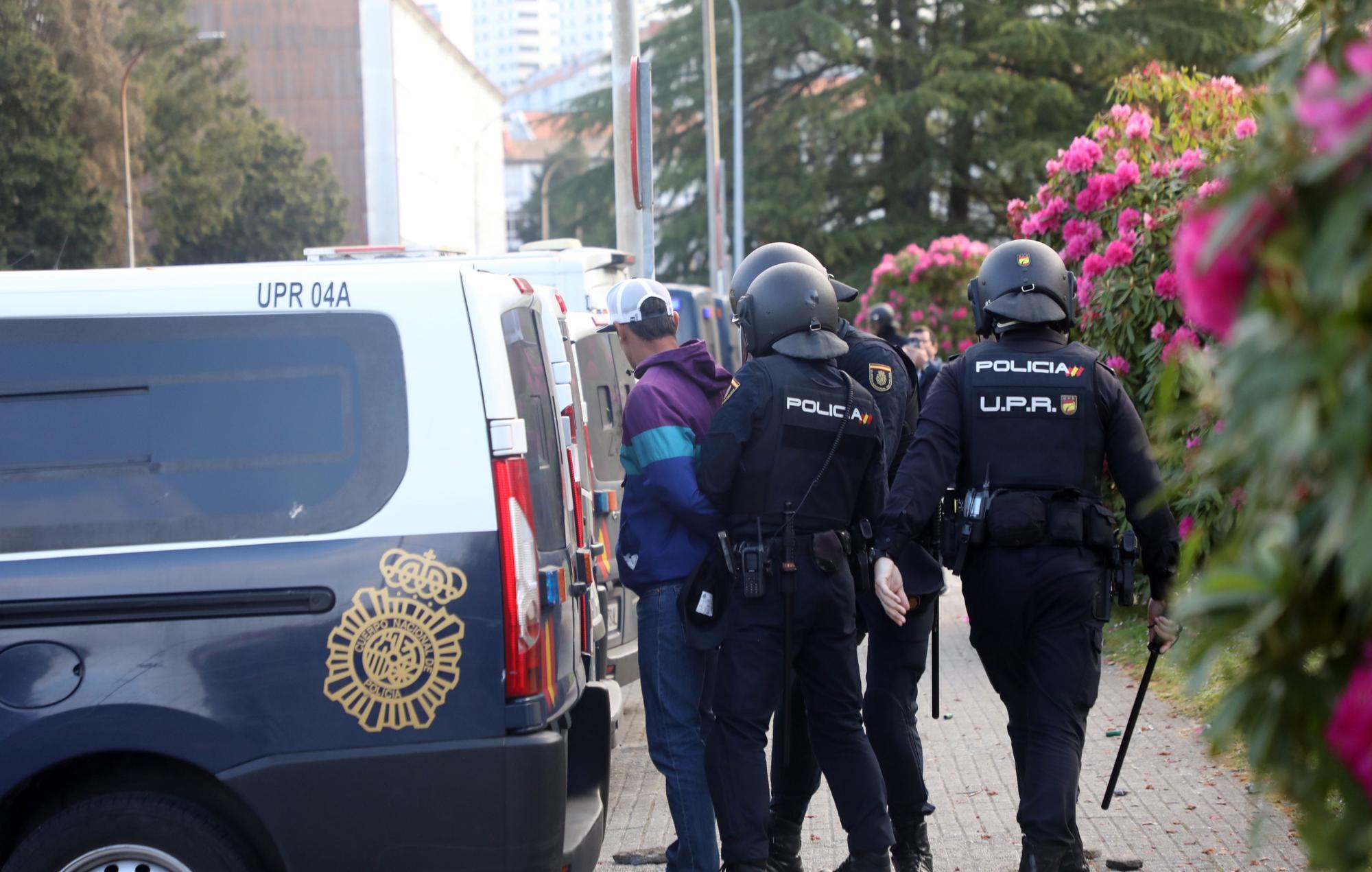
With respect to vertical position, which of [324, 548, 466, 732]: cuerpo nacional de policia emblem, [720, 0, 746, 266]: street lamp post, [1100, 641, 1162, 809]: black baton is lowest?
[1100, 641, 1162, 809]: black baton

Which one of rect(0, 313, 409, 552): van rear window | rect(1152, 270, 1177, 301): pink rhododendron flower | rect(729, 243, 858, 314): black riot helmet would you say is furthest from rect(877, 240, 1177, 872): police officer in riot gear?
rect(1152, 270, 1177, 301): pink rhododendron flower

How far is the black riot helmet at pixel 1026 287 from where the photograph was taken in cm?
456

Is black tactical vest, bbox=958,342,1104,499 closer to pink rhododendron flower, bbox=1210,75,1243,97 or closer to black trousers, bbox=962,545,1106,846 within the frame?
black trousers, bbox=962,545,1106,846

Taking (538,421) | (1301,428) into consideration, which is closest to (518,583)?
(538,421)

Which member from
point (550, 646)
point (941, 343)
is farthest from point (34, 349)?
point (941, 343)

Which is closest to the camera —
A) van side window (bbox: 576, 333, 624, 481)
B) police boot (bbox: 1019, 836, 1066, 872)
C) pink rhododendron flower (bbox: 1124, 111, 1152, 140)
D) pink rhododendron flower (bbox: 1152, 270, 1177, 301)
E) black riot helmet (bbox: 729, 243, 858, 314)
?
police boot (bbox: 1019, 836, 1066, 872)

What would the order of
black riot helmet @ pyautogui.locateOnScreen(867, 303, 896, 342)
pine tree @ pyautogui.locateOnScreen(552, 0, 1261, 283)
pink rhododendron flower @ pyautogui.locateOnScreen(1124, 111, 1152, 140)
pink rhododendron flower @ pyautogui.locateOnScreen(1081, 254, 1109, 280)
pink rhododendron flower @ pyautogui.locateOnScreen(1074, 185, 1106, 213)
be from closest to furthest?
pink rhododendron flower @ pyautogui.locateOnScreen(1081, 254, 1109, 280), pink rhododendron flower @ pyautogui.locateOnScreen(1074, 185, 1106, 213), pink rhododendron flower @ pyautogui.locateOnScreen(1124, 111, 1152, 140), black riot helmet @ pyautogui.locateOnScreen(867, 303, 896, 342), pine tree @ pyautogui.locateOnScreen(552, 0, 1261, 283)

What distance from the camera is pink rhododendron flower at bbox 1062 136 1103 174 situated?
9.59 metres

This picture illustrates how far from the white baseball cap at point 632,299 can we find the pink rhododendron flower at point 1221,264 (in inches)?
129

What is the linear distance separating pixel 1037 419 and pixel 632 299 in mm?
1332

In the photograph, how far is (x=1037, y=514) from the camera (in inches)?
172

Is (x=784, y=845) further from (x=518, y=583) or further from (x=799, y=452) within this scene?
(x=518, y=583)

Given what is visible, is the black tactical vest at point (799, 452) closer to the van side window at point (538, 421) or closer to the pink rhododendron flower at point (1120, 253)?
the van side window at point (538, 421)

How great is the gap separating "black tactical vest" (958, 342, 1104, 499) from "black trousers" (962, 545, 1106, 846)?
23 centimetres
